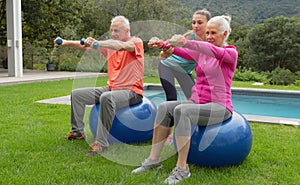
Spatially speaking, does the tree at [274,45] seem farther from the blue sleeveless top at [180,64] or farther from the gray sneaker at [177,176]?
the gray sneaker at [177,176]

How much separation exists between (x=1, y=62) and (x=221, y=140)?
16.1 metres

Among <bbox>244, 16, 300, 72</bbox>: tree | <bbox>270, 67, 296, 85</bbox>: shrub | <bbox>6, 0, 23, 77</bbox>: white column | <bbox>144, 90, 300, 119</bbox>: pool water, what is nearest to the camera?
<bbox>144, 90, 300, 119</bbox>: pool water

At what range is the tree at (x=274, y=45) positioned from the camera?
1003 inches

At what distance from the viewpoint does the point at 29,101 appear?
655 centimetres

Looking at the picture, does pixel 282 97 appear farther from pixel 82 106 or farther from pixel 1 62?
pixel 1 62

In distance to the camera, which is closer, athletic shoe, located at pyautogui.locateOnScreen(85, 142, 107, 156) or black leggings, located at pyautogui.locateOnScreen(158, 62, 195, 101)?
athletic shoe, located at pyautogui.locateOnScreen(85, 142, 107, 156)

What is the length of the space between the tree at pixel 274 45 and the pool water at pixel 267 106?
55.2 ft

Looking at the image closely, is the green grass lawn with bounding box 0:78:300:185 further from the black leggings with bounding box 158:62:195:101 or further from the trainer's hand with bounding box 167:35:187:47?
the trainer's hand with bounding box 167:35:187:47

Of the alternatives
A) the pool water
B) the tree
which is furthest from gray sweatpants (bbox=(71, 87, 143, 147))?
the tree

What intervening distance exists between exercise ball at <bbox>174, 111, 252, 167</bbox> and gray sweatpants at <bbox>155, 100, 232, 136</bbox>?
0.07 meters

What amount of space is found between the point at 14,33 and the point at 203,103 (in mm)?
9900

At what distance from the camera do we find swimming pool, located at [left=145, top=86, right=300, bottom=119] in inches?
321

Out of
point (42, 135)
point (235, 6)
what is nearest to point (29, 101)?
point (42, 135)

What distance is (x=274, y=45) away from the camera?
87.1ft
